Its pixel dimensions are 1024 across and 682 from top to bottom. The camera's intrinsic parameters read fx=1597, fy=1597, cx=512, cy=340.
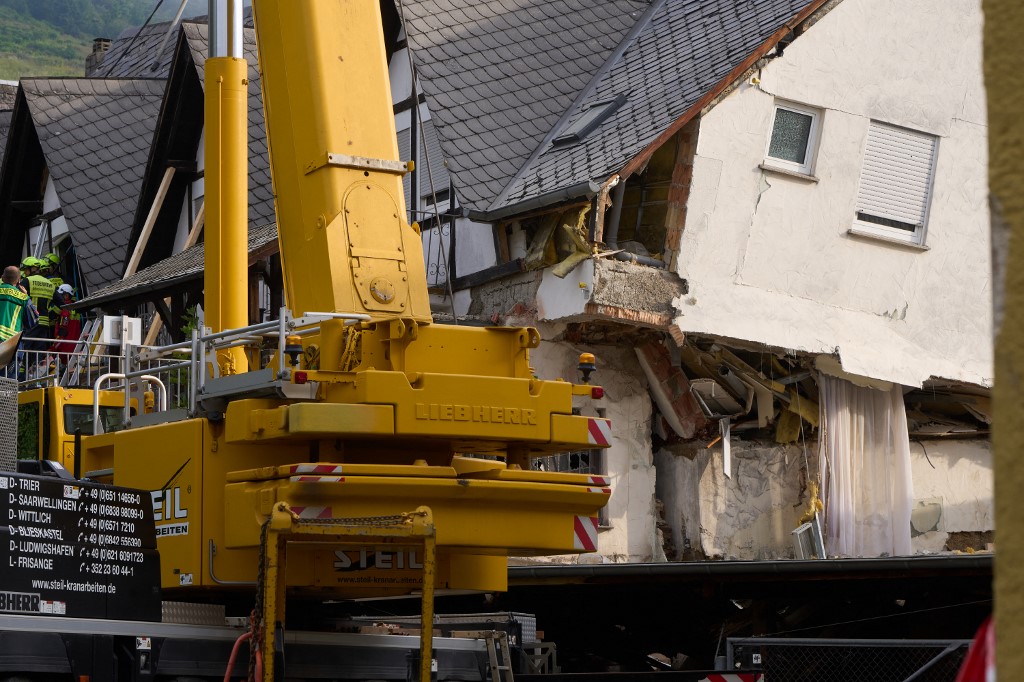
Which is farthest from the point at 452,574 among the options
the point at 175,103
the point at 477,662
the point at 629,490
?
the point at 175,103

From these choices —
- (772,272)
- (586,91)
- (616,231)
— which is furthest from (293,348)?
(586,91)

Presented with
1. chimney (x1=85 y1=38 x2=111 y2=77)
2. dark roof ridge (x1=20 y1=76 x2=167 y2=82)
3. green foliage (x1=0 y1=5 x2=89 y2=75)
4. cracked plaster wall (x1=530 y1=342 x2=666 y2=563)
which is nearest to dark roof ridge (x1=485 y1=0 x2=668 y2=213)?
cracked plaster wall (x1=530 y1=342 x2=666 y2=563)

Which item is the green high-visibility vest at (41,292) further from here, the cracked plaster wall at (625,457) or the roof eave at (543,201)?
the cracked plaster wall at (625,457)

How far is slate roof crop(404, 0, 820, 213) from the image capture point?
19266 millimetres

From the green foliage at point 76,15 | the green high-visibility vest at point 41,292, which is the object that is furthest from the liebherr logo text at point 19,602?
the green foliage at point 76,15

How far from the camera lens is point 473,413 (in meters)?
10.7

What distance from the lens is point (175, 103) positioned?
26.2 m

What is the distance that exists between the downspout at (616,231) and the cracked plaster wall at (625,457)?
53.6 inches

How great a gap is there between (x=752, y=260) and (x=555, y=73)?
4.68 metres

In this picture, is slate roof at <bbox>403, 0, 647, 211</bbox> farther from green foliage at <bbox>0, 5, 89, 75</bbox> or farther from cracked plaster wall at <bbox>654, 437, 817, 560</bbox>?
green foliage at <bbox>0, 5, 89, 75</bbox>

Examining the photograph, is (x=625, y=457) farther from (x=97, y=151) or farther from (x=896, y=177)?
(x=97, y=151)

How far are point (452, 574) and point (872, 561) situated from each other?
268 inches

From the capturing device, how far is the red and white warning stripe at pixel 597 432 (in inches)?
439

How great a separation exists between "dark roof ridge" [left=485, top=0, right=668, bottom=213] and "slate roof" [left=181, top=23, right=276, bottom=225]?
4.60 meters
